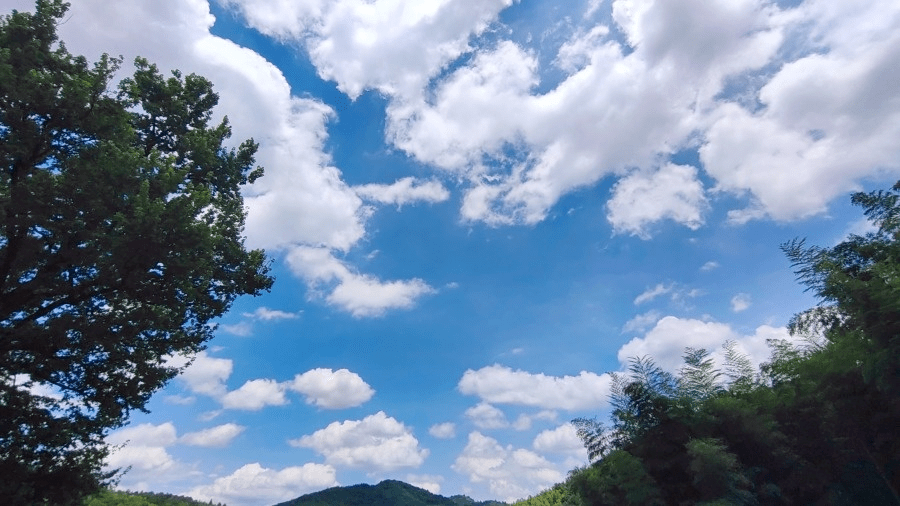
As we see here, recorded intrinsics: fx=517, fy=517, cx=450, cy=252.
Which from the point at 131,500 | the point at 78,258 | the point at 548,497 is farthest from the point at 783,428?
the point at 131,500

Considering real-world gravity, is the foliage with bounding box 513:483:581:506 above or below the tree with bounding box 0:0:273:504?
below

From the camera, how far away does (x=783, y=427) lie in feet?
46.1

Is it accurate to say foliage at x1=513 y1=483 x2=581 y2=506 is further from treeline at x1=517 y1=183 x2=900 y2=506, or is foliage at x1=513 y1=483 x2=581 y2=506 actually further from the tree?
the tree

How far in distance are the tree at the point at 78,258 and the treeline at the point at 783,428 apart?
11995mm

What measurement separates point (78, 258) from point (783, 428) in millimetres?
18054

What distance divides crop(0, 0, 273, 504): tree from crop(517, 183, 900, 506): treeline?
11995mm

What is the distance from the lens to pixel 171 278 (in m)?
12.5

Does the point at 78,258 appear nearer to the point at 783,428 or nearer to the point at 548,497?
the point at 783,428

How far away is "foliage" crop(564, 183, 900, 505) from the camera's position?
38.2 ft

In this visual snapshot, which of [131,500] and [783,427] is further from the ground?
[131,500]

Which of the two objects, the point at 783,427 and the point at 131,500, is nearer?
the point at 783,427

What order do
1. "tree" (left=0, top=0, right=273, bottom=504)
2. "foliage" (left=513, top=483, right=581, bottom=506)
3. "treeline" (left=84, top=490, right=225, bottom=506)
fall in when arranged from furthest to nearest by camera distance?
"treeline" (left=84, top=490, right=225, bottom=506) < "foliage" (left=513, top=483, right=581, bottom=506) < "tree" (left=0, top=0, right=273, bottom=504)

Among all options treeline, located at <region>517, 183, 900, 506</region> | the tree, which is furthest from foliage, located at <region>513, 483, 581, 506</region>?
the tree

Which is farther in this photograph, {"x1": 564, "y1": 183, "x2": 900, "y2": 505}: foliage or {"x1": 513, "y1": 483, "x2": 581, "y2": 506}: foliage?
{"x1": 513, "y1": 483, "x2": 581, "y2": 506}: foliage
